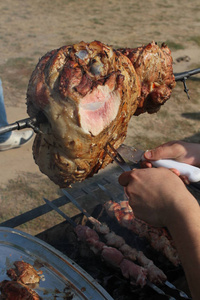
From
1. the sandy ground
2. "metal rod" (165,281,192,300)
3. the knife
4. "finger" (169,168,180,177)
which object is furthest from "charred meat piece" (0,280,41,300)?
the sandy ground

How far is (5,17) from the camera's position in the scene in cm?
945

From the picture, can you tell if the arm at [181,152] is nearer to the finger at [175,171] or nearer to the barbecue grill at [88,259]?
the finger at [175,171]

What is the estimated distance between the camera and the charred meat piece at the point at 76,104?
181 centimetres

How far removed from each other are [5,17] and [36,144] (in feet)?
27.8

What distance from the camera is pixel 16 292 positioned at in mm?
2125

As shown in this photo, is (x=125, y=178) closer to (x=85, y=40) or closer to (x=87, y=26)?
(x=85, y=40)

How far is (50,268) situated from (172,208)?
1.05 m

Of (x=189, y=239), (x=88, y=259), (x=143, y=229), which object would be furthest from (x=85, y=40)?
(x=189, y=239)

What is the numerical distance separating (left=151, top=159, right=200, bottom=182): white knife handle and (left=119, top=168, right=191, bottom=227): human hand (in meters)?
0.16

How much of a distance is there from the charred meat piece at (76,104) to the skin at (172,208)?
0.29m

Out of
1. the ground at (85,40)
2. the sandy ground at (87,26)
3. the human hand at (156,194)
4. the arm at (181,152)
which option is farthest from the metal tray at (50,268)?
the sandy ground at (87,26)

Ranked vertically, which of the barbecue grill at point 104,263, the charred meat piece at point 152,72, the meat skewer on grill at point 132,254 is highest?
the charred meat piece at point 152,72

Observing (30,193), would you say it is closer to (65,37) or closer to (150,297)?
(150,297)

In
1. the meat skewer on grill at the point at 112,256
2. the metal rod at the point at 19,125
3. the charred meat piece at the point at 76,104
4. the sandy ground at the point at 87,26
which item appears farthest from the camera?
the sandy ground at the point at 87,26
